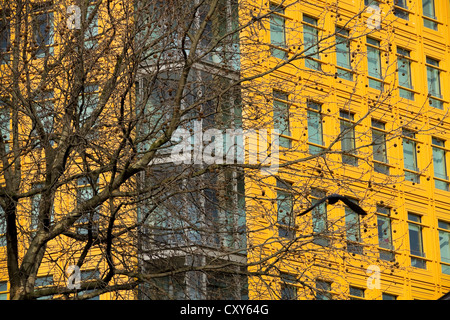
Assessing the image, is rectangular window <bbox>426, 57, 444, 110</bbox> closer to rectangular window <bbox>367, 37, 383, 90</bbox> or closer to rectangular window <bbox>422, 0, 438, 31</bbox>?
rectangular window <bbox>422, 0, 438, 31</bbox>

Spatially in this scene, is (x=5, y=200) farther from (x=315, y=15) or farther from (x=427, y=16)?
(x=427, y=16)

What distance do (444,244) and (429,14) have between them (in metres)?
8.25

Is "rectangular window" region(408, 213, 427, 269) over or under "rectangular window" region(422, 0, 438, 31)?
under

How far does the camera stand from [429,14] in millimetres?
36375

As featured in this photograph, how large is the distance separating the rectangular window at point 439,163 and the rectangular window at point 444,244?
52.1 inches

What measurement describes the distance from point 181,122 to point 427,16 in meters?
23.1

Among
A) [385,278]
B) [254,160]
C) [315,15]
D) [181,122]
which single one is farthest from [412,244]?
[181,122]

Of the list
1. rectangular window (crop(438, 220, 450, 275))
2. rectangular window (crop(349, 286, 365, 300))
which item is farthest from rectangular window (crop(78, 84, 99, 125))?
rectangular window (crop(438, 220, 450, 275))

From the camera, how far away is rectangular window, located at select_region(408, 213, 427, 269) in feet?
107

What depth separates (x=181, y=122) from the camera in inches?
584

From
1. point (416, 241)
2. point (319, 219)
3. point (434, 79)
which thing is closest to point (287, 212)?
point (319, 219)

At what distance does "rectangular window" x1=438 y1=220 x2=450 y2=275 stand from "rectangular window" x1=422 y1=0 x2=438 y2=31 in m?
7.10

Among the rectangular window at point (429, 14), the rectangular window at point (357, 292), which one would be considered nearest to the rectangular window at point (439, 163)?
the rectangular window at point (429, 14)

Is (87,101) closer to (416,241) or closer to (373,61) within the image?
(416,241)
